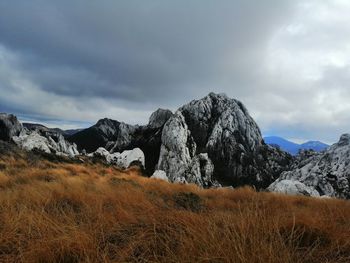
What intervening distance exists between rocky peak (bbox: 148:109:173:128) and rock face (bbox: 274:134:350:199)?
41.3m

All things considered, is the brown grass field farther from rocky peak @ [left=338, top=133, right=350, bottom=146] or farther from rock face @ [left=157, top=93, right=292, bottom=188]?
rock face @ [left=157, top=93, right=292, bottom=188]

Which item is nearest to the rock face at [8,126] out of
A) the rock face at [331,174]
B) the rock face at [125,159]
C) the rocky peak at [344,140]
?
the rock face at [125,159]

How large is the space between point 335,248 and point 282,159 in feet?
230

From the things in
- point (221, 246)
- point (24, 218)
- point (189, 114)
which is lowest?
point (24, 218)

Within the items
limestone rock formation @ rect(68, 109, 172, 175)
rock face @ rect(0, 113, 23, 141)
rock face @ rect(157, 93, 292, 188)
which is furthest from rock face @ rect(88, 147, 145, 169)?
rock face @ rect(0, 113, 23, 141)

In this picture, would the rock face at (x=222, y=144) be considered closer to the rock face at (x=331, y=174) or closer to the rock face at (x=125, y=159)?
the rock face at (x=125, y=159)

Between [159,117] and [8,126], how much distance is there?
31350 millimetres

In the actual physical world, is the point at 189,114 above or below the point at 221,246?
above

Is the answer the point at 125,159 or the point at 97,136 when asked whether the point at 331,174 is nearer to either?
the point at 125,159

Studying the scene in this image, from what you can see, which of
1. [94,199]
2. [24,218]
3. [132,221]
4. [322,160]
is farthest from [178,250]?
[322,160]

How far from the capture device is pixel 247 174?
62.4 m

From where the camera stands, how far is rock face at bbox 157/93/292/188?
180ft

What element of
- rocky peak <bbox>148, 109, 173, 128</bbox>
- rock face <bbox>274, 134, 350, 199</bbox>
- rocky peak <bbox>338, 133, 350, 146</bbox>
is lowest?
rock face <bbox>274, 134, 350, 199</bbox>

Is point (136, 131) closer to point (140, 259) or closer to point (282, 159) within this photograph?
point (282, 159)
